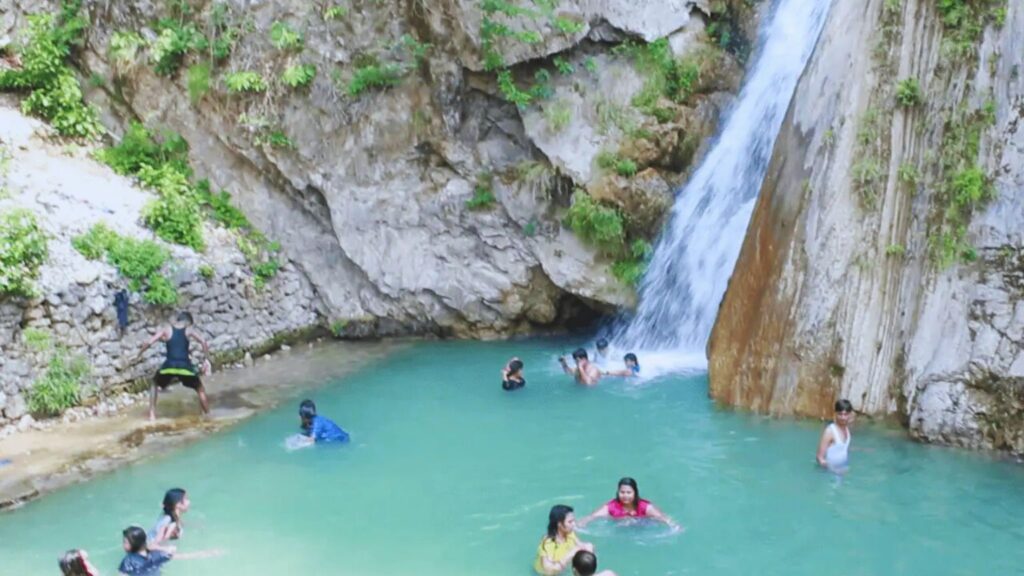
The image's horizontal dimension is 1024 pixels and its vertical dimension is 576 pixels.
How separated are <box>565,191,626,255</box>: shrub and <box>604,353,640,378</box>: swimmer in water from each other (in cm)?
270

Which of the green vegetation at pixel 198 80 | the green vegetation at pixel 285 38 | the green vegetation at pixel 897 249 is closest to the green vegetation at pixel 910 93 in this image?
the green vegetation at pixel 897 249

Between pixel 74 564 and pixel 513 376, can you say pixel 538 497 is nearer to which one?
pixel 513 376

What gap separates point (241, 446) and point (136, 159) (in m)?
7.43

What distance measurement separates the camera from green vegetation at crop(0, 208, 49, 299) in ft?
37.8

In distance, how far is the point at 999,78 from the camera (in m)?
9.94

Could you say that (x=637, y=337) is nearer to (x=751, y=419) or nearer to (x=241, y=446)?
(x=751, y=419)

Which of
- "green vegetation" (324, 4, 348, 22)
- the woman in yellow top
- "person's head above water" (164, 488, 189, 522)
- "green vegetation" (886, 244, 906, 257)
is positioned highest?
"green vegetation" (324, 4, 348, 22)

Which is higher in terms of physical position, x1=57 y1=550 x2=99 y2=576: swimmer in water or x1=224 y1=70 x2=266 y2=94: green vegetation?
x1=224 y1=70 x2=266 y2=94: green vegetation

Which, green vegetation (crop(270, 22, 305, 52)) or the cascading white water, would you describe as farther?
green vegetation (crop(270, 22, 305, 52))

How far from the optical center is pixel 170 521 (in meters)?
8.29

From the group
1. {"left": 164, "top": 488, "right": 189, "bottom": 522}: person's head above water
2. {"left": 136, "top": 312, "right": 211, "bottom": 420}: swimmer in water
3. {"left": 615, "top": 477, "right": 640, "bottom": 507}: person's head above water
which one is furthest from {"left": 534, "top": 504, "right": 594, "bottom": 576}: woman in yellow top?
{"left": 136, "top": 312, "right": 211, "bottom": 420}: swimmer in water

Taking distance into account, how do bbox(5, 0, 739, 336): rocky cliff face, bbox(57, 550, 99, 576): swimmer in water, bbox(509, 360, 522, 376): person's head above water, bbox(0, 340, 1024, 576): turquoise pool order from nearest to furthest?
bbox(57, 550, 99, 576): swimmer in water → bbox(0, 340, 1024, 576): turquoise pool → bbox(509, 360, 522, 376): person's head above water → bbox(5, 0, 739, 336): rocky cliff face

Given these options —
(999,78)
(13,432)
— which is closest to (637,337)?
(999,78)

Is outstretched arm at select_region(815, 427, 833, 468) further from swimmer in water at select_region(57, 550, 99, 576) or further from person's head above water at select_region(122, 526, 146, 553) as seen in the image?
swimmer in water at select_region(57, 550, 99, 576)
